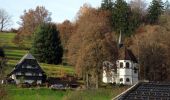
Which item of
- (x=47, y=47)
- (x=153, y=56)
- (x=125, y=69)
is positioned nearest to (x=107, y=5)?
(x=47, y=47)

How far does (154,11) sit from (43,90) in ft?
225

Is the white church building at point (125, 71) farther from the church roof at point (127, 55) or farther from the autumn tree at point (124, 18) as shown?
the autumn tree at point (124, 18)

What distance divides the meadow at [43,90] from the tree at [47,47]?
1.76 m

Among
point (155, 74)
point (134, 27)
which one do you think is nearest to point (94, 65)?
point (155, 74)

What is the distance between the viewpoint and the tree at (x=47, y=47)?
365 feet

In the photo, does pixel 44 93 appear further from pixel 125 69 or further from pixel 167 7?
pixel 167 7

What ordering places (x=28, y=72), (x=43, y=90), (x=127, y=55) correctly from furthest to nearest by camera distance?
(x=127, y=55), (x=28, y=72), (x=43, y=90)

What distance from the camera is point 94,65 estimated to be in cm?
8662

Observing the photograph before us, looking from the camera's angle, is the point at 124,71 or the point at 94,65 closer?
the point at 94,65

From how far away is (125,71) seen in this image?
336 feet

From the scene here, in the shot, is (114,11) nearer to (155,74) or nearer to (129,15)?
(129,15)

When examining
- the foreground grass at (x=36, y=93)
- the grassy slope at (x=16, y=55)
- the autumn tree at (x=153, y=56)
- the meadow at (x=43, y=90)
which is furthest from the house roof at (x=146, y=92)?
the autumn tree at (x=153, y=56)

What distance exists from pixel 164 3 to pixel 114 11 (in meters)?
21.5

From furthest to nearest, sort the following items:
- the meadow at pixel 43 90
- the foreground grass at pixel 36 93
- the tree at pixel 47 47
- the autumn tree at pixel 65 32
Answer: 1. the autumn tree at pixel 65 32
2. the tree at pixel 47 47
3. the foreground grass at pixel 36 93
4. the meadow at pixel 43 90
